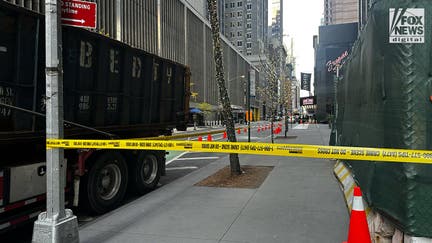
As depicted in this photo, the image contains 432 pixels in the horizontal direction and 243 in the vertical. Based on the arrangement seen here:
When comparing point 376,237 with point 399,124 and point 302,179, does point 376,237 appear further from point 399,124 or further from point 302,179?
point 302,179

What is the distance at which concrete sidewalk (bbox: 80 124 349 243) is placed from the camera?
16.0 ft

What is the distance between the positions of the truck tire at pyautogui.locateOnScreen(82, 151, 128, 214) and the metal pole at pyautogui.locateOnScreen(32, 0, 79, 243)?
1700 millimetres

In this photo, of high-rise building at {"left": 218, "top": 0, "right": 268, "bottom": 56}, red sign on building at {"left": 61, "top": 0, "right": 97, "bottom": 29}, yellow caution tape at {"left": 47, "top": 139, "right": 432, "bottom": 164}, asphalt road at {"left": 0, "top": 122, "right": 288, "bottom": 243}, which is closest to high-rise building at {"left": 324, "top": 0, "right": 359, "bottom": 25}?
high-rise building at {"left": 218, "top": 0, "right": 268, "bottom": 56}

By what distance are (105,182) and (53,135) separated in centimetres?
252

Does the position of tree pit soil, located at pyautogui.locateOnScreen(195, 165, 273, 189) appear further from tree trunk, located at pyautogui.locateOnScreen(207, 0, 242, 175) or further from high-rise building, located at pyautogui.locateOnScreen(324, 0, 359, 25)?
high-rise building, located at pyautogui.locateOnScreen(324, 0, 359, 25)

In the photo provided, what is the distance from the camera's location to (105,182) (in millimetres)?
6645

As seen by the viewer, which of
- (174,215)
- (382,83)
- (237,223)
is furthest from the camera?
(174,215)

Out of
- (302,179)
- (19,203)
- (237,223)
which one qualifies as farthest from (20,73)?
(302,179)

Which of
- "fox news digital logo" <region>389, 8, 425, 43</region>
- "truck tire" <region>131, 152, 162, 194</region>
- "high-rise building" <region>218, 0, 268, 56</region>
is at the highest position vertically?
"high-rise building" <region>218, 0, 268, 56</region>

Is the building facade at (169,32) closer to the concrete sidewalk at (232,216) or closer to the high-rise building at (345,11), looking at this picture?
the concrete sidewalk at (232,216)

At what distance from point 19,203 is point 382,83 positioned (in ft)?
16.4

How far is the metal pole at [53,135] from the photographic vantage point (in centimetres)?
423

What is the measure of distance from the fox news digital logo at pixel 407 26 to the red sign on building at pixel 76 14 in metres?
3.53

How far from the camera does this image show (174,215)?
5.89m
